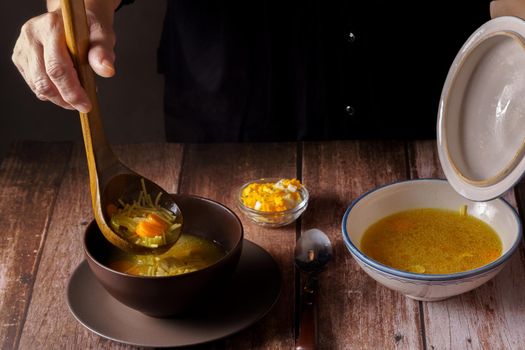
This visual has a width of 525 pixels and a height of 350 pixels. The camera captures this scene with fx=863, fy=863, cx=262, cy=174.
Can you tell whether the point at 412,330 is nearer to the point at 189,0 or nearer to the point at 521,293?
the point at 521,293

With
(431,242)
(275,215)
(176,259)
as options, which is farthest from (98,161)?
(431,242)

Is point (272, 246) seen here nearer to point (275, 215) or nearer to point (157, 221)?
point (275, 215)

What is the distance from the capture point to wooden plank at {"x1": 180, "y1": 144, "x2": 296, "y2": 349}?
1.45 m

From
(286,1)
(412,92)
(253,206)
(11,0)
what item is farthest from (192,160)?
(11,0)

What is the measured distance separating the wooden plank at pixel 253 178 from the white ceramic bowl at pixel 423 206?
0.15 metres

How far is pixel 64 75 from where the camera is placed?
1.47 m

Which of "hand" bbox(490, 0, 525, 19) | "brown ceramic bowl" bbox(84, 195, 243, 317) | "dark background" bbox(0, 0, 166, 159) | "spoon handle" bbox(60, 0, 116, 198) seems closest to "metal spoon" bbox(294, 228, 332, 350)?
"brown ceramic bowl" bbox(84, 195, 243, 317)

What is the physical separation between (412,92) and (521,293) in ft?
2.29

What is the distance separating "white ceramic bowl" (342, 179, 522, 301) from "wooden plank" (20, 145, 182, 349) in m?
0.45

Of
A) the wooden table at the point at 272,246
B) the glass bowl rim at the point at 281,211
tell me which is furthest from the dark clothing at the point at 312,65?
the glass bowl rim at the point at 281,211

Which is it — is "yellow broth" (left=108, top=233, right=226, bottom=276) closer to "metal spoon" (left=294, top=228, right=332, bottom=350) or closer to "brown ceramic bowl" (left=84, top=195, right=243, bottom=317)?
"brown ceramic bowl" (left=84, top=195, right=243, bottom=317)

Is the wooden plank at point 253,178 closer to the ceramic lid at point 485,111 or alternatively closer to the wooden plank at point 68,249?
the wooden plank at point 68,249

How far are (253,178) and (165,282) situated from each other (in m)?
0.58

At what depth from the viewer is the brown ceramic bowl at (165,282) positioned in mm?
1387
